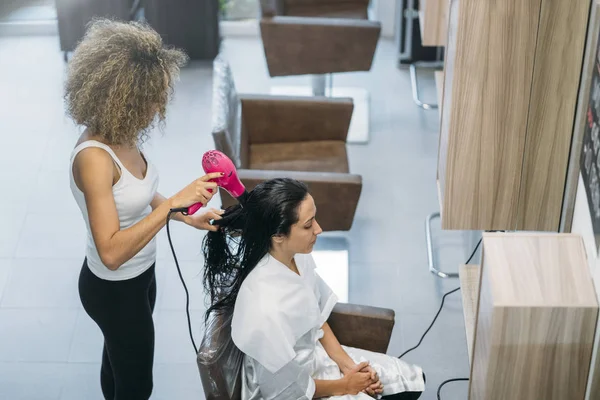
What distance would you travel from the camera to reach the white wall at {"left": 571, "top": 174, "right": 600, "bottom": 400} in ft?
7.89

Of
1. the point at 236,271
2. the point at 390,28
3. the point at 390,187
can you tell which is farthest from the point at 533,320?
the point at 390,28

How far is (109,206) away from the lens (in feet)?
8.45

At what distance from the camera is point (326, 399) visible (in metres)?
2.79

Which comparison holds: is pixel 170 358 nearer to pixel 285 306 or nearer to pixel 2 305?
pixel 2 305

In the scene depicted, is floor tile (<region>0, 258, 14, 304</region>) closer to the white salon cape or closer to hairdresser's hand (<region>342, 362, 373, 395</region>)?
the white salon cape

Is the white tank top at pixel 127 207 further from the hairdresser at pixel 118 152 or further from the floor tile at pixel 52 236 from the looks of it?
the floor tile at pixel 52 236

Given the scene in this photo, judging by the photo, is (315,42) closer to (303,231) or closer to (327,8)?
(327,8)

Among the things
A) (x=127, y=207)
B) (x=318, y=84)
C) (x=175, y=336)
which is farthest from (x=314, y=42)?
(x=127, y=207)

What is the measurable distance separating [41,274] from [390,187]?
5.80 feet

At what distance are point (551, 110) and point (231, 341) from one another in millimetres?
1227

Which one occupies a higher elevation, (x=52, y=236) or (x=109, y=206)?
(x=109, y=206)

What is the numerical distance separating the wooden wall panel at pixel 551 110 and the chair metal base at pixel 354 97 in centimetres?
194

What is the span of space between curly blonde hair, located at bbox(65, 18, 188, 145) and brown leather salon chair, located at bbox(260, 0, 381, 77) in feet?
6.47

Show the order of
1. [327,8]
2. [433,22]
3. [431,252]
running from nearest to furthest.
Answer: [433,22] → [431,252] → [327,8]
